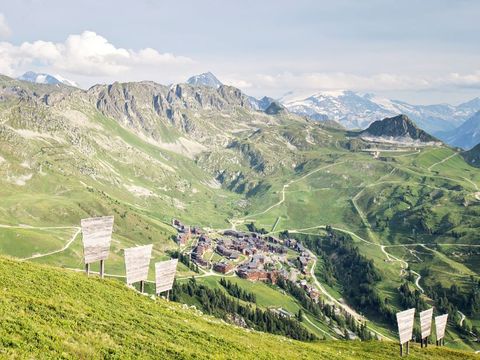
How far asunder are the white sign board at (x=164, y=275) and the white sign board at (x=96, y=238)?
1014 centimetres

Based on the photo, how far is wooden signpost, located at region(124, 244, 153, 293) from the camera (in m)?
62.5

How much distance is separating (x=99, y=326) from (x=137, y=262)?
25840 millimetres

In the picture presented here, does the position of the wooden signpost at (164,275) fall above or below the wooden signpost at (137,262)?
below

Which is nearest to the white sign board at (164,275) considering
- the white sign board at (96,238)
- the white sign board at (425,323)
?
the white sign board at (96,238)

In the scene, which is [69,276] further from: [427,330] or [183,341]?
[427,330]

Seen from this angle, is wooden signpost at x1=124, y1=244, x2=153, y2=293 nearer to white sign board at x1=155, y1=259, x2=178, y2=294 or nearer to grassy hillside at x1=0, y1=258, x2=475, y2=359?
white sign board at x1=155, y1=259, x2=178, y2=294

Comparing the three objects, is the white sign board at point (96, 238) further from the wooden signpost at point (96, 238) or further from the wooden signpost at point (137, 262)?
the wooden signpost at point (137, 262)

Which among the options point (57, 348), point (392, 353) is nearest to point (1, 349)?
point (57, 348)

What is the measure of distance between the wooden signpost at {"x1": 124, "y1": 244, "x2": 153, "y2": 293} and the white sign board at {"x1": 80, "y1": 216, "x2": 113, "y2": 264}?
3.61 metres

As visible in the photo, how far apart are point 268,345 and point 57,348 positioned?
3076 cm

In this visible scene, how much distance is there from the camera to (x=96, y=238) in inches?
2352

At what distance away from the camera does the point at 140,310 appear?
4919cm

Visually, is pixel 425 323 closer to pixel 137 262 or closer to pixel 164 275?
pixel 164 275

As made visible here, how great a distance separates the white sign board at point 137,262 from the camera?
62.5 m
